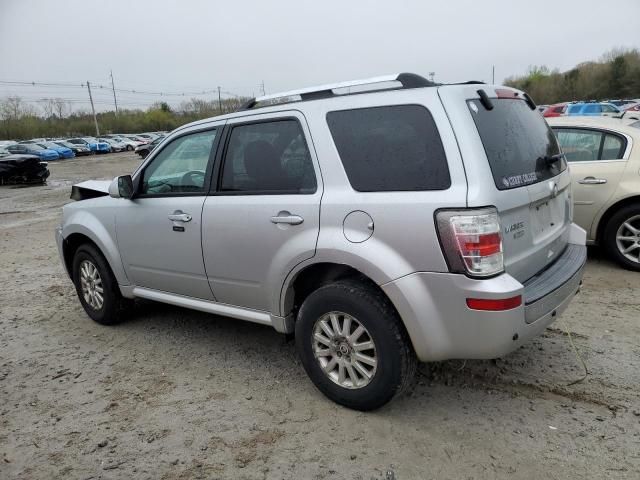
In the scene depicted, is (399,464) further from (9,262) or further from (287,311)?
(9,262)

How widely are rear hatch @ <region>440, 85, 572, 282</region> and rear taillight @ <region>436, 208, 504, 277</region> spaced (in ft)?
0.25

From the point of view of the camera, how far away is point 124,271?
4.48m

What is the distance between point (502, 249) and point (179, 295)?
8.35ft

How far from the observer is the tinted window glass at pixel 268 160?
3264mm

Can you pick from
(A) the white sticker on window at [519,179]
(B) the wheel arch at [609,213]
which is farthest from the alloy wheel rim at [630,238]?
(A) the white sticker on window at [519,179]

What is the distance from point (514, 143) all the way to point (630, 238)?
3.28 metres

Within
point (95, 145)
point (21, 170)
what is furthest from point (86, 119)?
point (21, 170)

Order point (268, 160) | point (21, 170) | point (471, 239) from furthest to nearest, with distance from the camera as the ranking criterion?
point (21, 170)
point (268, 160)
point (471, 239)

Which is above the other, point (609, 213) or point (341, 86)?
point (341, 86)

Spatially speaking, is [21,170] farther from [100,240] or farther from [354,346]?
[354,346]

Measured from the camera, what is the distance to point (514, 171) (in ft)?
9.48

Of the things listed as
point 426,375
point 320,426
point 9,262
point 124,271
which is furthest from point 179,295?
point 9,262

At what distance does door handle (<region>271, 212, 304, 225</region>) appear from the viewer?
3145mm

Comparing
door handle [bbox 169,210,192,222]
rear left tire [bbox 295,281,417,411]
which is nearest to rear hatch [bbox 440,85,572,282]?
rear left tire [bbox 295,281,417,411]
